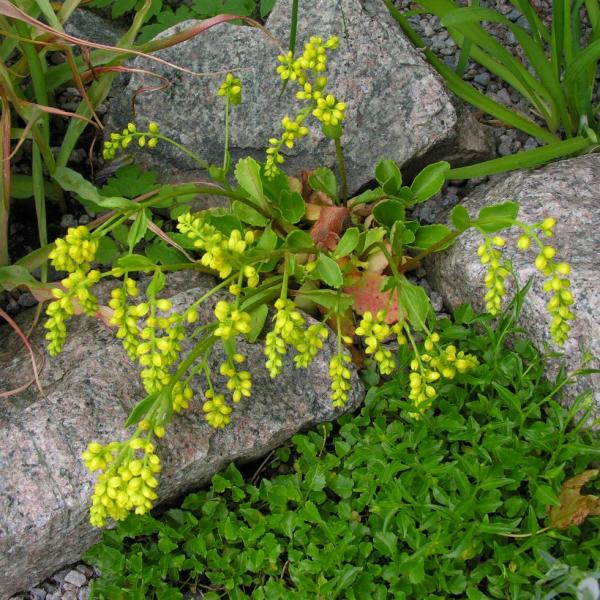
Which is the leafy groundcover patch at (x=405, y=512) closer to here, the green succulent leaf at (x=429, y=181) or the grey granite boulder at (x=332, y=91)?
the green succulent leaf at (x=429, y=181)

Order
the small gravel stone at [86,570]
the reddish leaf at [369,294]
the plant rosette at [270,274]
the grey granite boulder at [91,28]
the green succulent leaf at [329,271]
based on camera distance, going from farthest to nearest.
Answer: the grey granite boulder at [91,28]
the reddish leaf at [369,294]
the small gravel stone at [86,570]
the green succulent leaf at [329,271]
the plant rosette at [270,274]

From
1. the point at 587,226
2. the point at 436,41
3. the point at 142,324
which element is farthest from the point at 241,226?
the point at 436,41

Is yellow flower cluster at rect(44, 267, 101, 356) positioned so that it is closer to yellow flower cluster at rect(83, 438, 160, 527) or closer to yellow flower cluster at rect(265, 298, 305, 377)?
yellow flower cluster at rect(83, 438, 160, 527)

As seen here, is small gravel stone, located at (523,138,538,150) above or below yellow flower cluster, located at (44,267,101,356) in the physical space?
→ below

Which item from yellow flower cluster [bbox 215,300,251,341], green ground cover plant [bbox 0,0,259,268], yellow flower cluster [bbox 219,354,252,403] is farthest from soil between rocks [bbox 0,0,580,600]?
yellow flower cluster [bbox 215,300,251,341]

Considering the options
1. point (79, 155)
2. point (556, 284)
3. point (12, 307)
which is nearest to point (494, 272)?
point (556, 284)

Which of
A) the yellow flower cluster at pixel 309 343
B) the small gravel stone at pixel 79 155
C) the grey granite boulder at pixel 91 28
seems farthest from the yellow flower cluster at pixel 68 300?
the grey granite boulder at pixel 91 28
